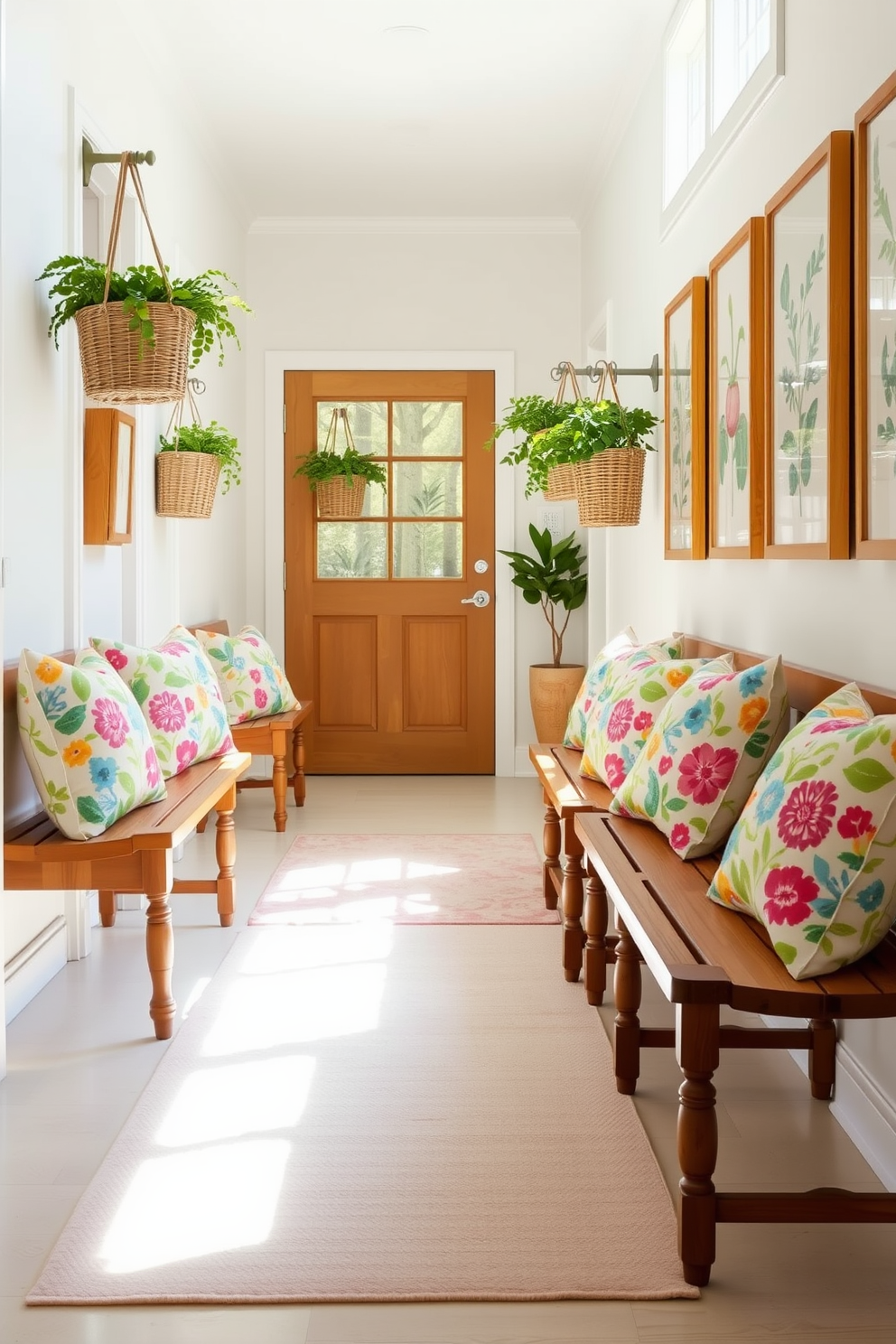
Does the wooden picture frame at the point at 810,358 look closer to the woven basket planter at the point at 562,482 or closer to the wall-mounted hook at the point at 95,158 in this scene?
the woven basket planter at the point at 562,482

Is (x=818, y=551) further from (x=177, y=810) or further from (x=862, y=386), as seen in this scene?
(x=177, y=810)

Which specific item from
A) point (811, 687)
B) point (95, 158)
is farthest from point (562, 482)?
point (811, 687)

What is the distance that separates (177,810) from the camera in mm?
2809

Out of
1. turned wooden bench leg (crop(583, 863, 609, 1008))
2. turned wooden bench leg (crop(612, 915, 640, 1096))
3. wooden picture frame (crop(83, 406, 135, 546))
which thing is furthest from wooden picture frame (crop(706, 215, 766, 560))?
wooden picture frame (crop(83, 406, 135, 546))

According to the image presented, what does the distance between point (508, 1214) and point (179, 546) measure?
3.13m

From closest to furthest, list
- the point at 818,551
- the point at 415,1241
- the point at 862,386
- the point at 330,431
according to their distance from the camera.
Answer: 1. the point at 415,1241
2. the point at 862,386
3. the point at 818,551
4. the point at 330,431

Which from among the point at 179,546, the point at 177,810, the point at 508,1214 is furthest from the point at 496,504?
the point at 508,1214

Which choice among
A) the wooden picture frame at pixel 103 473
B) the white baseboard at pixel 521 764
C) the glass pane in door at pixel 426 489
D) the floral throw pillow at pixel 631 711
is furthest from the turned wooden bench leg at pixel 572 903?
the glass pane in door at pixel 426 489

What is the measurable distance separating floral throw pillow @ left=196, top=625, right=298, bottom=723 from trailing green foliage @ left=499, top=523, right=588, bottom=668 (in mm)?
1441

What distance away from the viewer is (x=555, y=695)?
18.9 feet

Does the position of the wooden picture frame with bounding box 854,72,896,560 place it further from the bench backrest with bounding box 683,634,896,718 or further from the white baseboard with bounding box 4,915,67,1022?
the white baseboard with bounding box 4,915,67,1022

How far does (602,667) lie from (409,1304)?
2.17 meters

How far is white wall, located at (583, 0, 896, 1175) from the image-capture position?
213 cm

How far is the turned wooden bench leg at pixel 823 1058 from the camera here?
2.27m
